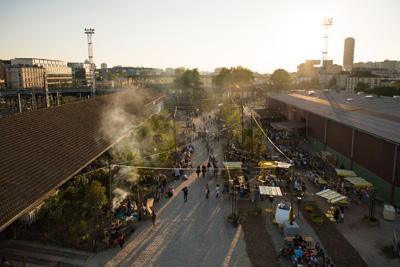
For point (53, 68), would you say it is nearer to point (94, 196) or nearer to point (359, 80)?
point (359, 80)

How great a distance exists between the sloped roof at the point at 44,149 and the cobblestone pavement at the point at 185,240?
380 centimetres

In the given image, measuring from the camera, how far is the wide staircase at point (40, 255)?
10441mm

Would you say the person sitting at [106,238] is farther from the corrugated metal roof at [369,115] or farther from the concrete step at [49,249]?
the corrugated metal roof at [369,115]

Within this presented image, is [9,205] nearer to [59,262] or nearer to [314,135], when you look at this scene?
[59,262]

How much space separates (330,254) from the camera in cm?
1188

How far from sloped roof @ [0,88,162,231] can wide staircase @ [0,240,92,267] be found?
9.25ft

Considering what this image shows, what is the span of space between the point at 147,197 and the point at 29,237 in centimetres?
672

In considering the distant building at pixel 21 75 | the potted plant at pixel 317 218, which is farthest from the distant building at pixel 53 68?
the potted plant at pixel 317 218

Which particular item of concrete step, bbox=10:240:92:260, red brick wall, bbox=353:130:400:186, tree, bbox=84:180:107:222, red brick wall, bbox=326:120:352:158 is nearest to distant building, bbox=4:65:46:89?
red brick wall, bbox=326:120:352:158

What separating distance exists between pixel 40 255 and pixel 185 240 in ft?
18.2

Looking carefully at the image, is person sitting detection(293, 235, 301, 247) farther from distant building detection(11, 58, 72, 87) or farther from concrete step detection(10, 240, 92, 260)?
distant building detection(11, 58, 72, 87)

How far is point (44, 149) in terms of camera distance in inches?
470

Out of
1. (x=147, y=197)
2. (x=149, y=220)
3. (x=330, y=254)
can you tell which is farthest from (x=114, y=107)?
(x=330, y=254)

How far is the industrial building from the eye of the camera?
17.1 metres
